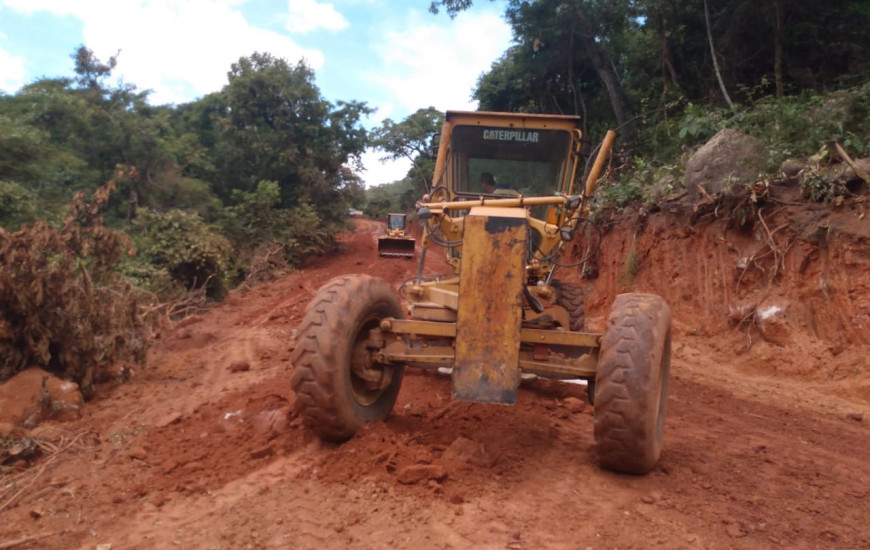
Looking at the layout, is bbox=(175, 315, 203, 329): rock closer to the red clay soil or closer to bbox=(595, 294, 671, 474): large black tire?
the red clay soil

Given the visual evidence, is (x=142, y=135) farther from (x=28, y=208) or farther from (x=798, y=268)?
(x=798, y=268)

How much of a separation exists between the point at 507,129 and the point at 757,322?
4.13 metres

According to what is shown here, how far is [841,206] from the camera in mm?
7449

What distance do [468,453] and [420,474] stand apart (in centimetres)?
45

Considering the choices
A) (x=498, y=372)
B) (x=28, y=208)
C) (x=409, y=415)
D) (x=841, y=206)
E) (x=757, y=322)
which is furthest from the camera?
(x=28, y=208)

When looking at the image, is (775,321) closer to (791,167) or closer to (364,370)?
(791,167)

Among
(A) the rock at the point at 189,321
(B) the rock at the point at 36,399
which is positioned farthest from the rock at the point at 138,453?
(A) the rock at the point at 189,321

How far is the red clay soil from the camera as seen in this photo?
11.0 ft

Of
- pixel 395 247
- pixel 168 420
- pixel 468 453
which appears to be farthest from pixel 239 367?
pixel 395 247

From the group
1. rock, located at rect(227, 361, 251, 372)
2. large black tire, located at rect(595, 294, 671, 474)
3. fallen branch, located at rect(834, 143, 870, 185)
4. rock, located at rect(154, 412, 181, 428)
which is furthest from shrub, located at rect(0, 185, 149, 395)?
fallen branch, located at rect(834, 143, 870, 185)

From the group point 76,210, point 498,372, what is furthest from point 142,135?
point 498,372

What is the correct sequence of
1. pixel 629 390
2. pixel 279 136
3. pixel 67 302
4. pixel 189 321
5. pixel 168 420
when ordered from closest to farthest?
pixel 629 390 → pixel 168 420 → pixel 67 302 → pixel 189 321 → pixel 279 136

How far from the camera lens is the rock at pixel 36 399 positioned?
5164 millimetres

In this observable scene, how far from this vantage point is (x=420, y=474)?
3.83 m
